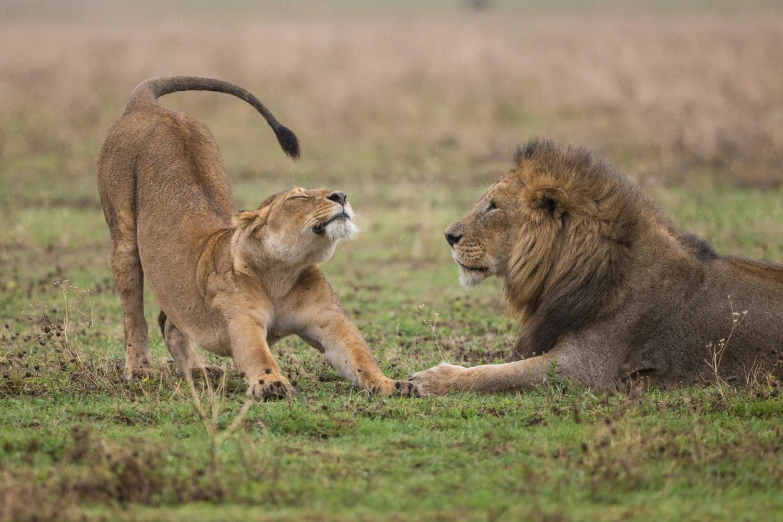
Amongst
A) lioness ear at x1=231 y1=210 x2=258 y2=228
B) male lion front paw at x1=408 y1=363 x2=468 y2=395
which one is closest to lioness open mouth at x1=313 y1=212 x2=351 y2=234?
lioness ear at x1=231 y1=210 x2=258 y2=228

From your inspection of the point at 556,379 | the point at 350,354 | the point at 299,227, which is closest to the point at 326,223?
the point at 299,227

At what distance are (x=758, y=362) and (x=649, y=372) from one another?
558 mm

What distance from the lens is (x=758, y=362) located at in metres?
5.68

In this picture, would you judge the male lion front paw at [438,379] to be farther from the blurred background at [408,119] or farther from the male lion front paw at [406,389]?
the blurred background at [408,119]

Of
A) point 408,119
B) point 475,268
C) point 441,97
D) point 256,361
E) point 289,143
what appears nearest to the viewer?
point 256,361

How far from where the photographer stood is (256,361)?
550cm

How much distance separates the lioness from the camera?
5.61 m

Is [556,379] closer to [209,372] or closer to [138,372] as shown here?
[209,372]

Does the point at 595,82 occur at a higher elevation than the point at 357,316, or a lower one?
higher

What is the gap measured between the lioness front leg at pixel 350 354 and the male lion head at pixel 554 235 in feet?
2.79

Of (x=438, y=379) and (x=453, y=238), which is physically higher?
(x=453, y=238)

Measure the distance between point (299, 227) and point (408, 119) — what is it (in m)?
14.1

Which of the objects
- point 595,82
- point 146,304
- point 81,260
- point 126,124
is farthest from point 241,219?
point 595,82

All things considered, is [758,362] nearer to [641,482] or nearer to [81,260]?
[641,482]
